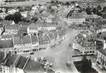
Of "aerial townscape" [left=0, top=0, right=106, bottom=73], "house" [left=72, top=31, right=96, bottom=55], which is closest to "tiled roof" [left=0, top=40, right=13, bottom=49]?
"aerial townscape" [left=0, top=0, right=106, bottom=73]

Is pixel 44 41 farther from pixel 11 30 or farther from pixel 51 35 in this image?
pixel 11 30

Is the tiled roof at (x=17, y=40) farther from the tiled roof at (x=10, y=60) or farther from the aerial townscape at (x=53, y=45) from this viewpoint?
the tiled roof at (x=10, y=60)

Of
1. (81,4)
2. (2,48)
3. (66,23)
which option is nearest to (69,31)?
(66,23)

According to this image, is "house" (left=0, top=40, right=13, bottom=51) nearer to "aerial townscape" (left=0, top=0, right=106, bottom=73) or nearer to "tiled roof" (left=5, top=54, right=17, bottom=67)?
"aerial townscape" (left=0, top=0, right=106, bottom=73)

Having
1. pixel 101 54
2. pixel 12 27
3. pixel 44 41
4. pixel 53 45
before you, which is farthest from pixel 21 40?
pixel 101 54

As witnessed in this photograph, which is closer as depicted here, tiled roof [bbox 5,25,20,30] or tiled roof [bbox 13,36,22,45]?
tiled roof [bbox 13,36,22,45]

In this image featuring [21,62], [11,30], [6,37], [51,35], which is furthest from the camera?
[11,30]

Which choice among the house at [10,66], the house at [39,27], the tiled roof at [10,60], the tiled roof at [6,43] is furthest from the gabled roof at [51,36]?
the house at [10,66]

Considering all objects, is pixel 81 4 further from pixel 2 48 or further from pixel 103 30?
pixel 2 48
